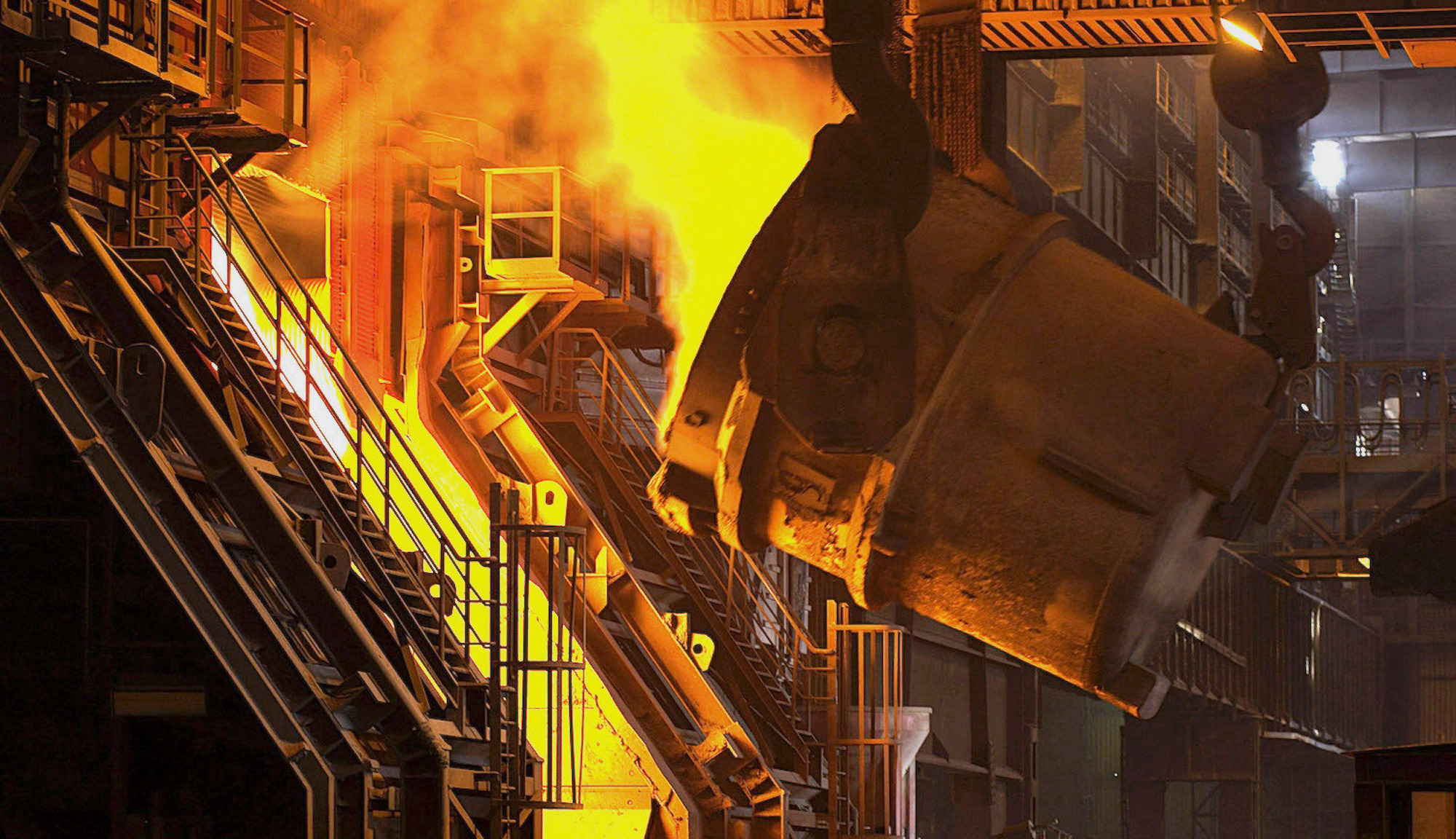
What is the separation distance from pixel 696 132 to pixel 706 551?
12.8ft

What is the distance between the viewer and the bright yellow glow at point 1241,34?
3832 mm

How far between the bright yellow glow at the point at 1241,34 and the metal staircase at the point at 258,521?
257 inches

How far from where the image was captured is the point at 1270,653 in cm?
3681

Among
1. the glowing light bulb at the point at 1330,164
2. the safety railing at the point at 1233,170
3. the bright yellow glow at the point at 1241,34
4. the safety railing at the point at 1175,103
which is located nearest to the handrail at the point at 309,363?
the bright yellow glow at the point at 1241,34

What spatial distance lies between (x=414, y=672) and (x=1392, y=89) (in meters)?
38.6

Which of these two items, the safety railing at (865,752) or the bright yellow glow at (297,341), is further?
the safety railing at (865,752)

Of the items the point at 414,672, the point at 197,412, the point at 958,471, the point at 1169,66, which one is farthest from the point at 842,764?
the point at 1169,66

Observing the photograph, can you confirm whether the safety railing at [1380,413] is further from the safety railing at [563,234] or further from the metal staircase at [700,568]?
the safety railing at [563,234]

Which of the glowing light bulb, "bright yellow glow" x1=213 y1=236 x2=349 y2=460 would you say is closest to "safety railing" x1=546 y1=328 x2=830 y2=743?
"bright yellow glow" x1=213 y1=236 x2=349 y2=460

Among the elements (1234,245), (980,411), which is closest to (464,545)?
(980,411)

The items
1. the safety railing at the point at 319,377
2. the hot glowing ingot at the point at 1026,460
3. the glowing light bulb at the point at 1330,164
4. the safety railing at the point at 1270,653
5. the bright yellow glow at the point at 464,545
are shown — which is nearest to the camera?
the hot glowing ingot at the point at 1026,460

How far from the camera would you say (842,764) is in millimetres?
16797

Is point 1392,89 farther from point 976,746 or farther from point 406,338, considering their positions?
point 406,338

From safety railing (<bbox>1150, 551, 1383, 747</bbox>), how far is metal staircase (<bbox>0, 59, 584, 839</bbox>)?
1801 centimetres
